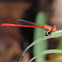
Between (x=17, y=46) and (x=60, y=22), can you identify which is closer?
(x=17, y=46)

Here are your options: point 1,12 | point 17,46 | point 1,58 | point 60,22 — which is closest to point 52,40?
point 60,22

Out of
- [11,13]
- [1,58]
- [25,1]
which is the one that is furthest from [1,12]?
[1,58]

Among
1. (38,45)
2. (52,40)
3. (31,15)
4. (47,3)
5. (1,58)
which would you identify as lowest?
(1,58)

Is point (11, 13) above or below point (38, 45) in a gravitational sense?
above

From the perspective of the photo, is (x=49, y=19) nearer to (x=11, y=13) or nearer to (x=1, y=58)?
(x=11, y=13)

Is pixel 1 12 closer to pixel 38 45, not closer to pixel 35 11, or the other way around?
pixel 35 11

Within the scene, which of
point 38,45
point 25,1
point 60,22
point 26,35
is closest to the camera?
point 38,45

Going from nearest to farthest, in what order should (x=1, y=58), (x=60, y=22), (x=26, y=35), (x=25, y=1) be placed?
1. (x=1, y=58)
2. (x=26, y=35)
3. (x=60, y=22)
4. (x=25, y=1)

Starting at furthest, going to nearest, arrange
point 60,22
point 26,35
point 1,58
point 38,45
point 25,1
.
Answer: point 25,1
point 60,22
point 26,35
point 1,58
point 38,45

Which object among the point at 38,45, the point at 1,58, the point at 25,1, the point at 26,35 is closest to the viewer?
the point at 38,45
